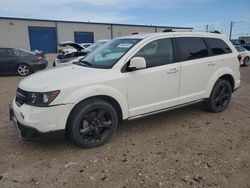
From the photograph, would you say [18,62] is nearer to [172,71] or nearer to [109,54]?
[109,54]

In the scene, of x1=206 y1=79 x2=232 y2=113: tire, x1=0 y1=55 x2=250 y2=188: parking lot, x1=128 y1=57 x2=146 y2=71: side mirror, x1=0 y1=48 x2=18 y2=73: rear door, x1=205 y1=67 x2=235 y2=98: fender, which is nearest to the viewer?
x1=0 y1=55 x2=250 y2=188: parking lot

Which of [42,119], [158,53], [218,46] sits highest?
[218,46]

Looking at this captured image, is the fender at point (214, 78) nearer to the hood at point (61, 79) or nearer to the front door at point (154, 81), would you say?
the front door at point (154, 81)

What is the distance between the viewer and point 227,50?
541 cm

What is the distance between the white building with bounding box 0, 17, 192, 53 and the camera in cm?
3134

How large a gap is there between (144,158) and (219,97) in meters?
2.75

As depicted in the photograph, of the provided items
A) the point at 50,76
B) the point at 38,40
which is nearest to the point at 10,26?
the point at 38,40

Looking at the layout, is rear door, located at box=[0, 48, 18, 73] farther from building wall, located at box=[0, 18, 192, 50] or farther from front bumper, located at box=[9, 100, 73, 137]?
building wall, located at box=[0, 18, 192, 50]

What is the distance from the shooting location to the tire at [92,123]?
3623 millimetres

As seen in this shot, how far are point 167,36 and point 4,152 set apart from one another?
3382 millimetres

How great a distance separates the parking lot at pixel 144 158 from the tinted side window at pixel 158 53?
125cm

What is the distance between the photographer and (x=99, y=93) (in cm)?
373

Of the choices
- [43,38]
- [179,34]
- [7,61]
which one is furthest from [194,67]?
[43,38]

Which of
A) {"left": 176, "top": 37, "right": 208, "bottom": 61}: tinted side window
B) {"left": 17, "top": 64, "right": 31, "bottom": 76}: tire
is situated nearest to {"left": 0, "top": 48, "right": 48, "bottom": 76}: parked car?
{"left": 17, "top": 64, "right": 31, "bottom": 76}: tire
